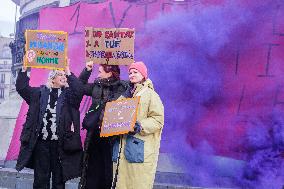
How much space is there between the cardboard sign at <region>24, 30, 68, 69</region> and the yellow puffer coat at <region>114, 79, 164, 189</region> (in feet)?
3.46

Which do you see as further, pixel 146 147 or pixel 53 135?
pixel 53 135

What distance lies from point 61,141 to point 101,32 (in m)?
1.23

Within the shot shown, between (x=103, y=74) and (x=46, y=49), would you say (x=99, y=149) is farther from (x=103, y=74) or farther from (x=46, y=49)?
(x=46, y=49)

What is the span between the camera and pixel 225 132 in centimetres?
587

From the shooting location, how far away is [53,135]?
14.1ft

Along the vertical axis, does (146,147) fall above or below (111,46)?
below

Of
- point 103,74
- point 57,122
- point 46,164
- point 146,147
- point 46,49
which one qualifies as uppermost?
point 46,49

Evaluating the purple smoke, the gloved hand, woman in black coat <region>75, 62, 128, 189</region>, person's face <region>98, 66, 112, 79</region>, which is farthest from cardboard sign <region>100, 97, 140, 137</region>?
the purple smoke

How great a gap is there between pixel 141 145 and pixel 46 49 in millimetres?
1534

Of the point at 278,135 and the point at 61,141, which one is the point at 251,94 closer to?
the point at 278,135

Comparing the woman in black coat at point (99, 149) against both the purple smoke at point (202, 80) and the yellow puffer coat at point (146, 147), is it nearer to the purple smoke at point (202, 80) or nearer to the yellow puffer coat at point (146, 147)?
the yellow puffer coat at point (146, 147)

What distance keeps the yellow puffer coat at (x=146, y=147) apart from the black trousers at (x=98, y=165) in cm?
29

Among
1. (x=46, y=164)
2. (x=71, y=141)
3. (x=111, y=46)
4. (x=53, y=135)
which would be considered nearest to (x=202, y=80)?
(x=111, y=46)

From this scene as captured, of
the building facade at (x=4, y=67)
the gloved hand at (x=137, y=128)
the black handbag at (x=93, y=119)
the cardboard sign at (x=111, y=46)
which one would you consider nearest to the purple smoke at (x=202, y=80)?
the cardboard sign at (x=111, y=46)
